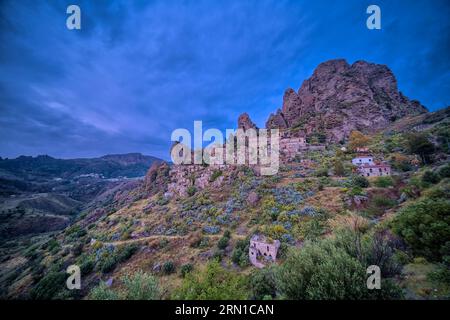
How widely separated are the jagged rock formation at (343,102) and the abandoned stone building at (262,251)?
144 feet

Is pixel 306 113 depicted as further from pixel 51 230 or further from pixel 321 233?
pixel 51 230

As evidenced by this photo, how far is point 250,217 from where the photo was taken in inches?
909

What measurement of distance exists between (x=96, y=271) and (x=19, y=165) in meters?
251

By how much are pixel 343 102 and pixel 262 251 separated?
62.0 m

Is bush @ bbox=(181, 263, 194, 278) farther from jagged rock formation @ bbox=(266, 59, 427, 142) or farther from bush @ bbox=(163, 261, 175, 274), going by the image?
jagged rock formation @ bbox=(266, 59, 427, 142)

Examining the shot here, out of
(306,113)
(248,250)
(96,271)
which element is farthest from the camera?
(306,113)

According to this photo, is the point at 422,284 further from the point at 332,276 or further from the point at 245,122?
the point at 245,122

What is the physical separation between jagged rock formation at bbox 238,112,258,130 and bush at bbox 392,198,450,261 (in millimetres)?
50289

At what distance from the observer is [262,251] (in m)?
15.4

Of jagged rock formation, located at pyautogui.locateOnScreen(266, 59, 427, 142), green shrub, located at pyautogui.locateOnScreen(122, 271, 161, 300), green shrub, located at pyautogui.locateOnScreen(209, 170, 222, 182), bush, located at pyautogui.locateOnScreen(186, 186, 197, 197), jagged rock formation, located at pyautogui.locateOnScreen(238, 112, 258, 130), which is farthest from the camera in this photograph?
jagged rock formation, located at pyautogui.locateOnScreen(238, 112, 258, 130)

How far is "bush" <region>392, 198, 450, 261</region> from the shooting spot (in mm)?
8364

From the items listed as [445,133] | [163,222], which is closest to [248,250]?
[163,222]

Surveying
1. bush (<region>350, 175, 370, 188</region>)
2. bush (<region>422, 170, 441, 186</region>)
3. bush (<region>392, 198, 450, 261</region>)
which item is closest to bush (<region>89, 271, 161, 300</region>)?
bush (<region>392, 198, 450, 261</region>)
